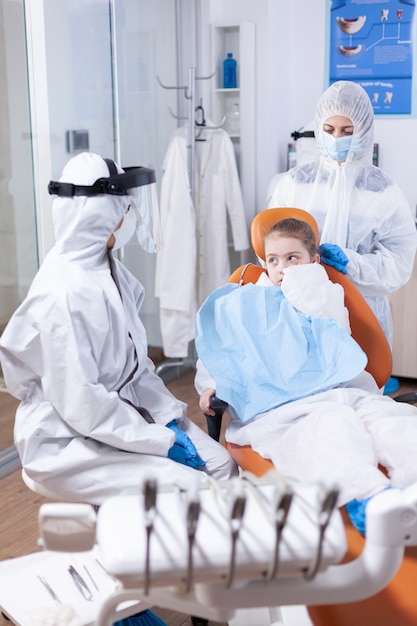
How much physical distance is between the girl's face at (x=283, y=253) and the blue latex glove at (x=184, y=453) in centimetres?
58

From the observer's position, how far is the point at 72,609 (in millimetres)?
2025

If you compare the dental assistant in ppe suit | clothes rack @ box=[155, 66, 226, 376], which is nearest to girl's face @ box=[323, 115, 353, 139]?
the dental assistant in ppe suit

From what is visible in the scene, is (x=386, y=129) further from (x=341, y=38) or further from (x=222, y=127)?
(x=222, y=127)

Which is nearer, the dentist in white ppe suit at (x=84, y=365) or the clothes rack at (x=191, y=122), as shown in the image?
the dentist in white ppe suit at (x=84, y=365)

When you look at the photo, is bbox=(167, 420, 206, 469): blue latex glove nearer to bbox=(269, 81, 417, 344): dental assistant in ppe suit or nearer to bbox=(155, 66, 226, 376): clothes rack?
bbox=(269, 81, 417, 344): dental assistant in ppe suit

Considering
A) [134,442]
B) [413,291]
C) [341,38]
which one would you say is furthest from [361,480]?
[341,38]

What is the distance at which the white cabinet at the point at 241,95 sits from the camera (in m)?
4.11

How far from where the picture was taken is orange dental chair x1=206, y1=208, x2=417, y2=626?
143 cm

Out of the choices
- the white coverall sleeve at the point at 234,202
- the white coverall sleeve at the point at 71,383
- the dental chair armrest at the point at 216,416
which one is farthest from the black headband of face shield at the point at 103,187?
the white coverall sleeve at the point at 234,202

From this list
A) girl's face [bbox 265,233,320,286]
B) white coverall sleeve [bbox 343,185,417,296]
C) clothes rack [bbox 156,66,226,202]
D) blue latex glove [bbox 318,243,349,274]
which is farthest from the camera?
clothes rack [bbox 156,66,226,202]

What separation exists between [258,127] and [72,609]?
2917 millimetres

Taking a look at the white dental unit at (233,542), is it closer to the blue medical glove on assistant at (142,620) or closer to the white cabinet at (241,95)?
the blue medical glove on assistant at (142,620)

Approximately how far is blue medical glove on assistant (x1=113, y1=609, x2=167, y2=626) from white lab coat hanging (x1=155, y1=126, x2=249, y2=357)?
81.1 inches

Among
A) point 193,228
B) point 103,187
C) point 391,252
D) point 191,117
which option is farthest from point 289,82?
point 103,187
